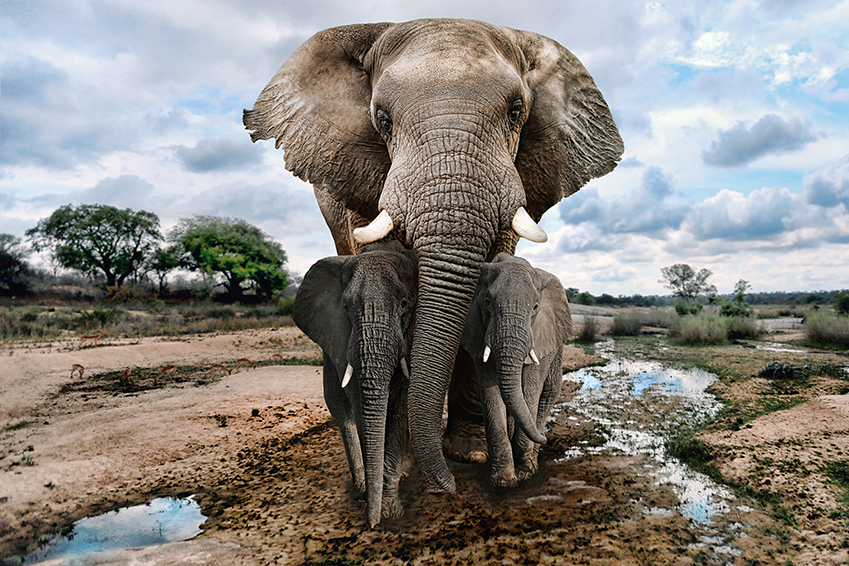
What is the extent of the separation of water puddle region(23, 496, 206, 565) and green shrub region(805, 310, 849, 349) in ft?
54.0

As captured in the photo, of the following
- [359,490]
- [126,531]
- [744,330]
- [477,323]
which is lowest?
[126,531]

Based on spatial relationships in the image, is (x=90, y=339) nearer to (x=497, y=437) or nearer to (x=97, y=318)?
(x=97, y=318)

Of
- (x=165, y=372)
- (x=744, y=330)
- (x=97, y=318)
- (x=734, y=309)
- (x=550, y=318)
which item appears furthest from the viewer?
(x=734, y=309)

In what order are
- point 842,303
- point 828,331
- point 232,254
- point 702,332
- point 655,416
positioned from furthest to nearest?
point 232,254 → point 842,303 → point 702,332 → point 828,331 → point 655,416

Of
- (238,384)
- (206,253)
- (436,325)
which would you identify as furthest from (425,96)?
(206,253)

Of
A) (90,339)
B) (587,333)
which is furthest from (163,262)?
(587,333)

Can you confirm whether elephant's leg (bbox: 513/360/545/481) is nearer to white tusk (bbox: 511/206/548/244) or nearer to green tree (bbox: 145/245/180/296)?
white tusk (bbox: 511/206/548/244)

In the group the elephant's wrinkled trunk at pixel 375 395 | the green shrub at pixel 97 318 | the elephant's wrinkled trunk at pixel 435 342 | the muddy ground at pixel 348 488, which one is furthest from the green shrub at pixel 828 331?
the green shrub at pixel 97 318

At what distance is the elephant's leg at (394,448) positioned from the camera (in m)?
3.96

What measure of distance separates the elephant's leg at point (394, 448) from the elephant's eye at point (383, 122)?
97.3 inches

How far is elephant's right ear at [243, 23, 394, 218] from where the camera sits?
17.7 feet

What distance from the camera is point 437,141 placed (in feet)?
13.6

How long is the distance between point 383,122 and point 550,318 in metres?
2.61

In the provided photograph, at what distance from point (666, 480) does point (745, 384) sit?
18.3 ft
